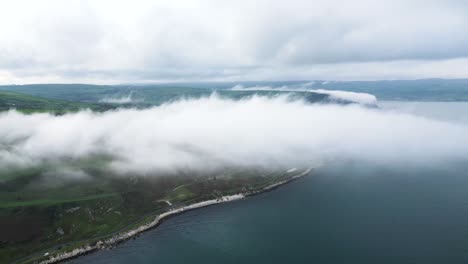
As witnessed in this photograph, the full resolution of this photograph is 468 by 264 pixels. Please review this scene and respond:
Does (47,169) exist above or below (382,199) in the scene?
above

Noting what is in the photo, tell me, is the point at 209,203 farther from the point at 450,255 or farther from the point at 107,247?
the point at 450,255

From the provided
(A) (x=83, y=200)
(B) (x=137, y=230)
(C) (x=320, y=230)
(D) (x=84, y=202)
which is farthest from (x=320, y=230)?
(A) (x=83, y=200)

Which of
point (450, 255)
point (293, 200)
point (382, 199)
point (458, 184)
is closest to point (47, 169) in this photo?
point (293, 200)

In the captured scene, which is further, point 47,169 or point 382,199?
point 47,169

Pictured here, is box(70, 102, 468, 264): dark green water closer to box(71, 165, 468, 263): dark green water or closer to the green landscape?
box(71, 165, 468, 263): dark green water

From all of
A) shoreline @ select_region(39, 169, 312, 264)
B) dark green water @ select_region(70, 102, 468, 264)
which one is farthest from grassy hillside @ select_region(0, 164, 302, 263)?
dark green water @ select_region(70, 102, 468, 264)

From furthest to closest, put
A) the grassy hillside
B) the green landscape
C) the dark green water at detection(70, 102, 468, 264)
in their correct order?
the grassy hillside
the green landscape
the dark green water at detection(70, 102, 468, 264)

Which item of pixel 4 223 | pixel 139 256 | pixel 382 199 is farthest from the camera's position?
pixel 382 199

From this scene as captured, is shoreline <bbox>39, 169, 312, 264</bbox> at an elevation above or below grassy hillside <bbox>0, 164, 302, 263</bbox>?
below
